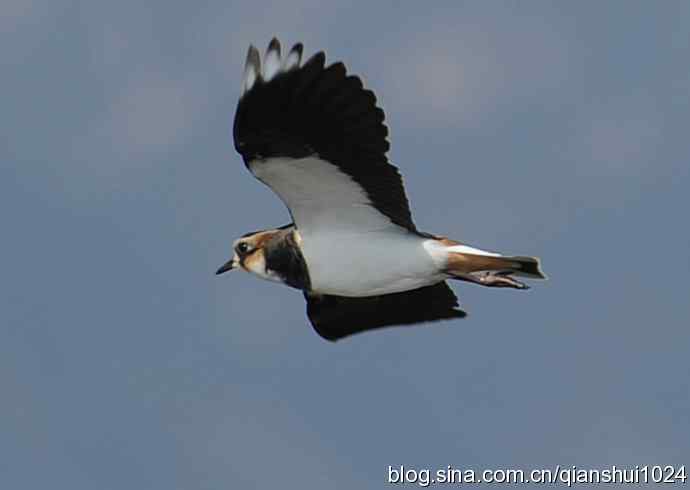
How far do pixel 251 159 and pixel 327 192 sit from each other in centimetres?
89

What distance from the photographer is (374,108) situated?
17344 millimetres

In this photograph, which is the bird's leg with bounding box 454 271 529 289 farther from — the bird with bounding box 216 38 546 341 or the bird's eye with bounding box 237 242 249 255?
the bird's eye with bounding box 237 242 249 255

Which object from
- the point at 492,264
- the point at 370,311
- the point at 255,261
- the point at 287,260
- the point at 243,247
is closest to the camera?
the point at 492,264

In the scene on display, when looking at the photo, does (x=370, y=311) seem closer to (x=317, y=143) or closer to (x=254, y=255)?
(x=254, y=255)

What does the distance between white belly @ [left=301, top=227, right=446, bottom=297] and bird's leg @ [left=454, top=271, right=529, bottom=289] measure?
261 millimetres

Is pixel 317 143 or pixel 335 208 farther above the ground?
pixel 317 143

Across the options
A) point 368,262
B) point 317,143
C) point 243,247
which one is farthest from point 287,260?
point 317,143

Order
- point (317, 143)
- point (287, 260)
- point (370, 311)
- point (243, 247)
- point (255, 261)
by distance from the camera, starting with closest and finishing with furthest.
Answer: point (317, 143), point (287, 260), point (255, 261), point (243, 247), point (370, 311)

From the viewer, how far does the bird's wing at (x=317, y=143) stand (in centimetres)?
1731

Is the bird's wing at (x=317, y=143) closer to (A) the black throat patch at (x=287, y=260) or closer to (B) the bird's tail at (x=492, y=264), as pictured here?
(A) the black throat patch at (x=287, y=260)

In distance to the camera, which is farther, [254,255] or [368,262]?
[254,255]

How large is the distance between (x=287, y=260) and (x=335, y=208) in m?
0.73

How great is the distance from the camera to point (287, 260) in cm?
1902

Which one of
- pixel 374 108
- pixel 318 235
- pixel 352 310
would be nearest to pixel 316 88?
pixel 374 108
